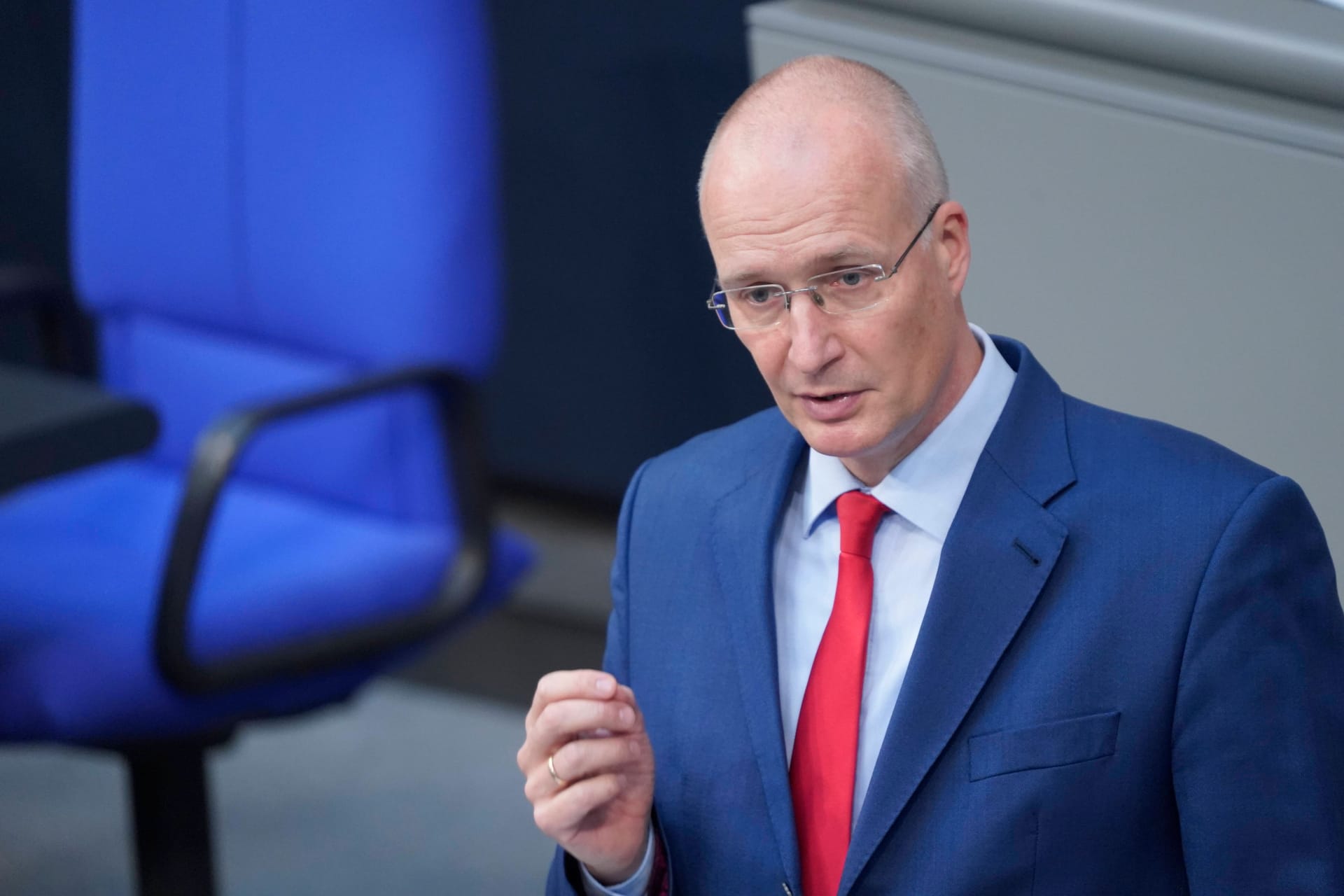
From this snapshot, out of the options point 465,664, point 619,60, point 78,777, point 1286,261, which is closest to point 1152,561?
point 1286,261

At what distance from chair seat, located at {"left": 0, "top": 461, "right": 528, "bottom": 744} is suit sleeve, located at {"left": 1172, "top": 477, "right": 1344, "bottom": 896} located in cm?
97

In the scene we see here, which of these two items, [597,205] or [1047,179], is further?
[597,205]

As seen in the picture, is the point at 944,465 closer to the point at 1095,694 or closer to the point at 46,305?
the point at 1095,694

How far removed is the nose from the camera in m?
0.88

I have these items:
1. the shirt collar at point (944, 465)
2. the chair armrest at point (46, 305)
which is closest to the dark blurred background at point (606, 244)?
the chair armrest at point (46, 305)

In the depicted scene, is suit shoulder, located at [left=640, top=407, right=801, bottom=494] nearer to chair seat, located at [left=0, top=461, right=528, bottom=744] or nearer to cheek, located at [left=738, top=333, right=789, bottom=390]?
cheek, located at [left=738, top=333, right=789, bottom=390]

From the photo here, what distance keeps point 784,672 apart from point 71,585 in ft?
3.13

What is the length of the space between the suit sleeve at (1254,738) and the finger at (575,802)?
29cm

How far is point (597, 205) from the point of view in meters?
1.90

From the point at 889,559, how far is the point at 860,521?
3cm

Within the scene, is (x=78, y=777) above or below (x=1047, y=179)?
below

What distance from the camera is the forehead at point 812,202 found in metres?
0.87

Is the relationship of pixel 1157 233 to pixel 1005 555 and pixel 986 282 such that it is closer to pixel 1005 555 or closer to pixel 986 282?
pixel 986 282

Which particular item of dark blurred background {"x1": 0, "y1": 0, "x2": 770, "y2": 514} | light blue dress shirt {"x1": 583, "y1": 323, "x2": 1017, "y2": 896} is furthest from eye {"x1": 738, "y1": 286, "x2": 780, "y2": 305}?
dark blurred background {"x1": 0, "y1": 0, "x2": 770, "y2": 514}
